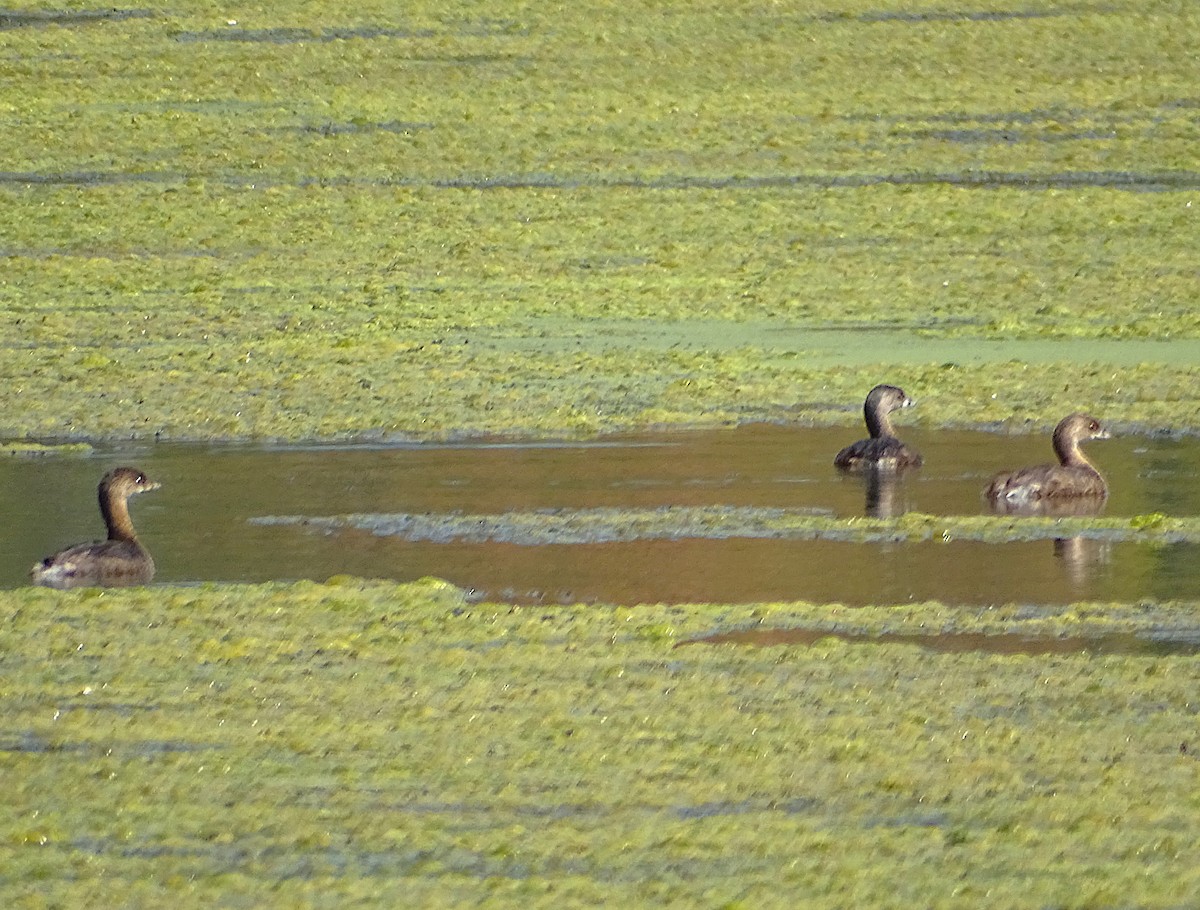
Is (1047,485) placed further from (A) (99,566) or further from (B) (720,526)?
(A) (99,566)

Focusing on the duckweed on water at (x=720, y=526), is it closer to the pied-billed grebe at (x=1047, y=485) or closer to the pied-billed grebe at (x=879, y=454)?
the pied-billed grebe at (x=1047, y=485)

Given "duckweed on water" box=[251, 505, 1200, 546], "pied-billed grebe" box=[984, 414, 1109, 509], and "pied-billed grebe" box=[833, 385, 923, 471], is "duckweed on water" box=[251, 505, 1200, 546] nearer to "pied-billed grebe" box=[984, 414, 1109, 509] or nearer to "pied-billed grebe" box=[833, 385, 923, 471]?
"pied-billed grebe" box=[984, 414, 1109, 509]

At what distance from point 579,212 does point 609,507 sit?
8.95 metres

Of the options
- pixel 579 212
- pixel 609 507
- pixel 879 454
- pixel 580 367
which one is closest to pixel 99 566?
pixel 609 507

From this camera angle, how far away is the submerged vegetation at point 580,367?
6098 mm

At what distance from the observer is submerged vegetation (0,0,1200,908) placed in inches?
240

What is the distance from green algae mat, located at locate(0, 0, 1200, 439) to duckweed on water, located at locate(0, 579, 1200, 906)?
194 inches

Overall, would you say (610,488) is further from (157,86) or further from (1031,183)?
(157,86)

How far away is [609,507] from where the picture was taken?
10.7 m

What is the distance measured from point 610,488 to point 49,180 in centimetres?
1086

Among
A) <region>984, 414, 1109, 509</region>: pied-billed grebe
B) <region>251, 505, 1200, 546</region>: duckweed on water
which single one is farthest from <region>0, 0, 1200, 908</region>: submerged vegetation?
<region>984, 414, 1109, 509</region>: pied-billed grebe

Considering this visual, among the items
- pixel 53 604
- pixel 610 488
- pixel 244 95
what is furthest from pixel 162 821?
pixel 244 95

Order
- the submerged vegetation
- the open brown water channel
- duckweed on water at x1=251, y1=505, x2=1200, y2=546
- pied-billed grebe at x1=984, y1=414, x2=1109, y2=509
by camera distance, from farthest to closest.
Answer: pied-billed grebe at x1=984, y1=414, x2=1109, y2=509, duckweed on water at x1=251, y1=505, x2=1200, y2=546, the open brown water channel, the submerged vegetation

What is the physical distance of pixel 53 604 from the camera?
8750mm
